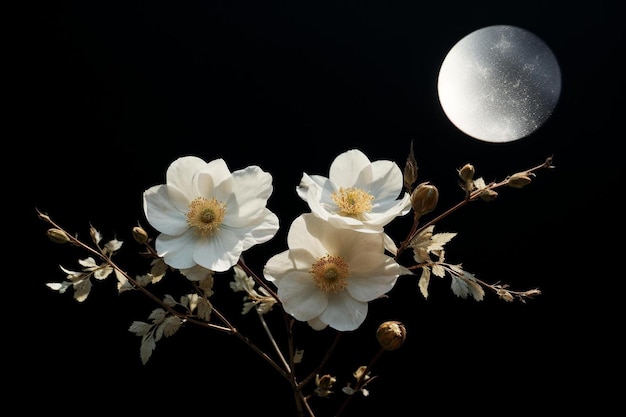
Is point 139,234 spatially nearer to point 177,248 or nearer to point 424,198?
point 177,248

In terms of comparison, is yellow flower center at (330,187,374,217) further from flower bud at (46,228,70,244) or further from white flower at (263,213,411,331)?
flower bud at (46,228,70,244)

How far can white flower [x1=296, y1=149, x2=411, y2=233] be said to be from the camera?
757mm

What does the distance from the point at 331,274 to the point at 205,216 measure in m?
0.17

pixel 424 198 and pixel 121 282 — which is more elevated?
pixel 424 198

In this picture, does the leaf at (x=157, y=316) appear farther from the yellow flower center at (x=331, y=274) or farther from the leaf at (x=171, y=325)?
the yellow flower center at (x=331, y=274)

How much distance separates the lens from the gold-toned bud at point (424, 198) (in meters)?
0.68

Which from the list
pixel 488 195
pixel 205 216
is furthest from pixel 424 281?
pixel 205 216

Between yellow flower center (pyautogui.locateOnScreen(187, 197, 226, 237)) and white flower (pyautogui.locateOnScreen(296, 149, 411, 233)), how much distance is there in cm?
10

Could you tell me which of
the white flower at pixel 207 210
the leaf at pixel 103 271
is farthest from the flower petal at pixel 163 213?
the leaf at pixel 103 271

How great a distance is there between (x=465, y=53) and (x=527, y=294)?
2.29 feet

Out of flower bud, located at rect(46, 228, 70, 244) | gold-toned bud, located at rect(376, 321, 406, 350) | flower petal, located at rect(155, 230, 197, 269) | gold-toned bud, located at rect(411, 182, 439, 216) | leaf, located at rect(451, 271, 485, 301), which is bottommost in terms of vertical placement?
flower bud, located at rect(46, 228, 70, 244)

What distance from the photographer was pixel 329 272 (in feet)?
2.36

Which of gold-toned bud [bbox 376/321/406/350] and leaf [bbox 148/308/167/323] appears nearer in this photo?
gold-toned bud [bbox 376/321/406/350]

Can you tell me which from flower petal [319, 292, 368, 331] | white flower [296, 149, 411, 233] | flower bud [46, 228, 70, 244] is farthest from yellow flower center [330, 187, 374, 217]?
flower bud [46, 228, 70, 244]
